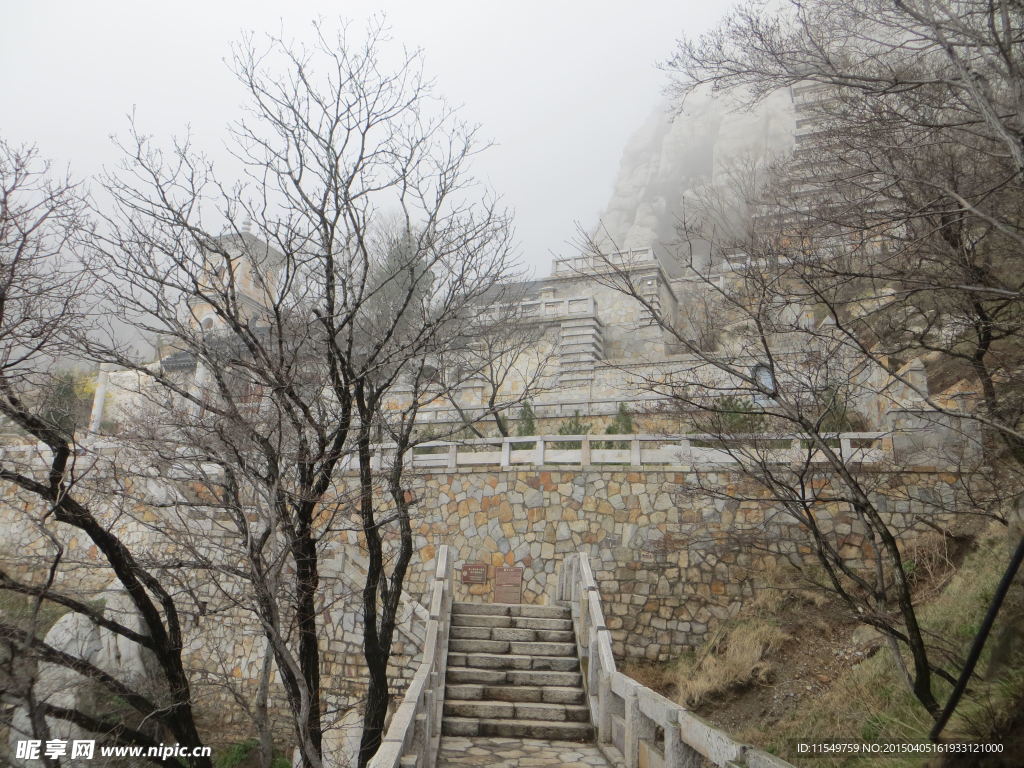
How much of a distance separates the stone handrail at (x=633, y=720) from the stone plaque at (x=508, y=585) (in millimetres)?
2945

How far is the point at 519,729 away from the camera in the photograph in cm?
804

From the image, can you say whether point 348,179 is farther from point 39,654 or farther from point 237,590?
point 237,590

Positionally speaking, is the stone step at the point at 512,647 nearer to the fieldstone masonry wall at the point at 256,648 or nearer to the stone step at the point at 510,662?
the stone step at the point at 510,662

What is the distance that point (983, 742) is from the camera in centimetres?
362

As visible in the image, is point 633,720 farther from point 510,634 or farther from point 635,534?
point 635,534

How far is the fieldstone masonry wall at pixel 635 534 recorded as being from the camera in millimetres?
12180

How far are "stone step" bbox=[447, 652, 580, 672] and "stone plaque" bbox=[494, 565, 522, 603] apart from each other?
4385 millimetres

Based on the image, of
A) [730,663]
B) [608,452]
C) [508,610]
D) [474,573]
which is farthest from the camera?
[474,573]

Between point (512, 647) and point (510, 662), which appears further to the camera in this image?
point (512, 647)

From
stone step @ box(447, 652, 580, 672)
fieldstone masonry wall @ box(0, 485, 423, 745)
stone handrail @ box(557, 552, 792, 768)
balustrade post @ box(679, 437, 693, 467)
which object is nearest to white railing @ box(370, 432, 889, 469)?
balustrade post @ box(679, 437, 693, 467)

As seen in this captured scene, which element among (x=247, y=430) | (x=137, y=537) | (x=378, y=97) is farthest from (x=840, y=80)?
(x=137, y=537)

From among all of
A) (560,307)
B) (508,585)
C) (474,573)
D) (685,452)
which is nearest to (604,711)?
(508,585)

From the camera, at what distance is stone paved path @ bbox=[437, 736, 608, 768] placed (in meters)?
7.03

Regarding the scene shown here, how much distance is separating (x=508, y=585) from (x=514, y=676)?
15.8 ft
